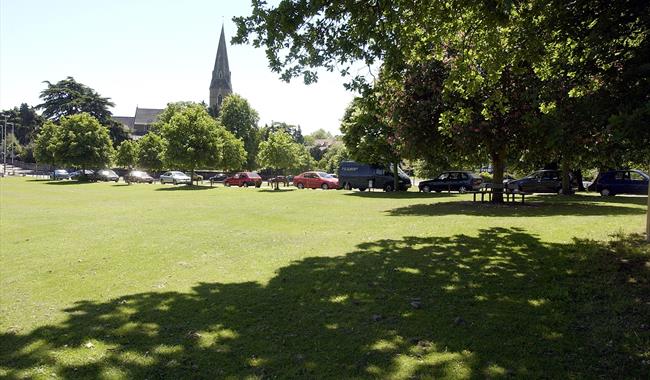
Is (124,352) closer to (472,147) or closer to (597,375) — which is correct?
(597,375)

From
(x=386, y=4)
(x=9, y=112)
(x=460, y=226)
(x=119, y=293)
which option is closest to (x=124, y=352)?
(x=119, y=293)

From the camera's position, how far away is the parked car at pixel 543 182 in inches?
1277

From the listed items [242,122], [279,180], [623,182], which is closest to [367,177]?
[279,180]

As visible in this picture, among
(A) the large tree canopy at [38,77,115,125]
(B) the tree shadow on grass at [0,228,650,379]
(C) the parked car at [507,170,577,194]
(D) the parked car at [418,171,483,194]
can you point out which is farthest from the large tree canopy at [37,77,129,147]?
(B) the tree shadow on grass at [0,228,650,379]

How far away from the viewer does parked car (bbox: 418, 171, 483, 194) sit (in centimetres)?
3350

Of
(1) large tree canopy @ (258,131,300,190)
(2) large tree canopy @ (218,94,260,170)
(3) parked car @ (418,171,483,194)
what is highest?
(2) large tree canopy @ (218,94,260,170)

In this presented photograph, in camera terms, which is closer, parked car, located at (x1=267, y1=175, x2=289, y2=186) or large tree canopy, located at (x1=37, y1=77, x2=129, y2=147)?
parked car, located at (x1=267, y1=175, x2=289, y2=186)

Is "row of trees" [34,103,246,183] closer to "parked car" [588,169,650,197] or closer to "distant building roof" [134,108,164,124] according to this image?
"parked car" [588,169,650,197]

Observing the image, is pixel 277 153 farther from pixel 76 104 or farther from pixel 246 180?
pixel 76 104

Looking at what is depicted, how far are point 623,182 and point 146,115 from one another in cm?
13856

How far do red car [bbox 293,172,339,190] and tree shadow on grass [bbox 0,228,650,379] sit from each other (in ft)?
112

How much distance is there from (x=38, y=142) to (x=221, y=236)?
65534 mm

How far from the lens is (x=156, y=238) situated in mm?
12883

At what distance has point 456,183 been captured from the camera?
34.1 meters
